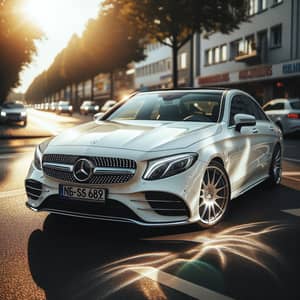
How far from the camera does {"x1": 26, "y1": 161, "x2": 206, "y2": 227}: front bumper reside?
431cm

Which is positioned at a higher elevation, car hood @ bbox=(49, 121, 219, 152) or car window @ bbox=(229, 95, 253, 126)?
car window @ bbox=(229, 95, 253, 126)

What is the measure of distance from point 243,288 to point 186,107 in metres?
3.03

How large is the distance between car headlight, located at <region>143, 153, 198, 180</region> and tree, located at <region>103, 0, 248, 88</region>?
2412cm

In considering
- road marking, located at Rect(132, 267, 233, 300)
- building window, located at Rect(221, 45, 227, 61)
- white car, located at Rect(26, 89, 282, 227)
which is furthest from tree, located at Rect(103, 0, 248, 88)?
road marking, located at Rect(132, 267, 233, 300)

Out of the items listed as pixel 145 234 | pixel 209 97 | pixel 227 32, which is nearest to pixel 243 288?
pixel 145 234

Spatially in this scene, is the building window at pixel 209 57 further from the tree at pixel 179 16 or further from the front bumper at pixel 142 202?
the front bumper at pixel 142 202

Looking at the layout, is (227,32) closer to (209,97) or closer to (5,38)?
(5,38)

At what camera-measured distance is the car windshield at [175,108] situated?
5832 millimetres

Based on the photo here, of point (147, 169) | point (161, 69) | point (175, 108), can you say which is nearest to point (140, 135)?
point (147, 169)

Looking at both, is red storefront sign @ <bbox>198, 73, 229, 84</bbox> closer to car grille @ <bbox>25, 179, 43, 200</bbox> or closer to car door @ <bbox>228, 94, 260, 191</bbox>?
car door @ <bbox>228, 94, 260, 191</bbox>

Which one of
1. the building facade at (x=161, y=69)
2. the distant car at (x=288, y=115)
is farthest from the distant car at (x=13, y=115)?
the building facade at (x=161, y=69)

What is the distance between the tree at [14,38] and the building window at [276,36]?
1594cm

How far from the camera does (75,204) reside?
446cm

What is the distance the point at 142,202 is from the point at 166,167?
369mm
